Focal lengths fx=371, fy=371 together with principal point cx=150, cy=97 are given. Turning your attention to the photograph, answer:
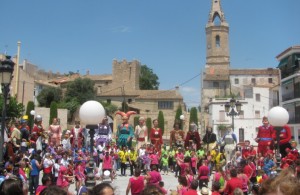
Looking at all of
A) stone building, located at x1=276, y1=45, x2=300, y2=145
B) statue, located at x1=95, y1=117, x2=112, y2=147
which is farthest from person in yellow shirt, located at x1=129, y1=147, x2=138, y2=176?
stone building, located at x1=276, y1=45, x2=300, y2=145

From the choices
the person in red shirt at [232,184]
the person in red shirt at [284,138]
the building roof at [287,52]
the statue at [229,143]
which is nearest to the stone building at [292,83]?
the building roof at [287,52]

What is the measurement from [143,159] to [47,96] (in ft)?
185

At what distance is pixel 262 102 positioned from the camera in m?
60.9

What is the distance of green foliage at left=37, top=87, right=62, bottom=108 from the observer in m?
69.2

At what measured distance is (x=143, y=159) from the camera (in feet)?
55.9

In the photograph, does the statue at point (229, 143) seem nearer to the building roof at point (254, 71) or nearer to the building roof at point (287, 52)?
the building roof at point (287, 52)

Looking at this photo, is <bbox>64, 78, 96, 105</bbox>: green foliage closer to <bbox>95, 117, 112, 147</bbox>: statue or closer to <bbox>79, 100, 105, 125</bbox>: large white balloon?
<bbox>95, 117, 112, 147</bbox>: statue

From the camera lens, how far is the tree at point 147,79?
90125mm

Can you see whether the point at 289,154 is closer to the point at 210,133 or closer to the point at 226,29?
the point at 210,133

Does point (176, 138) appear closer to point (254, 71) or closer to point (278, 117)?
→ point (278, 117)

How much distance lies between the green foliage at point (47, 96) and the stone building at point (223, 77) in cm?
2807

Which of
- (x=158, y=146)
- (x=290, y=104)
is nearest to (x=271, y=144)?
(x=158, y=146)

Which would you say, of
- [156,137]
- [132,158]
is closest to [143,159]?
[132,158]

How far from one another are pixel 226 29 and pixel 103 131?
82.4 meters
